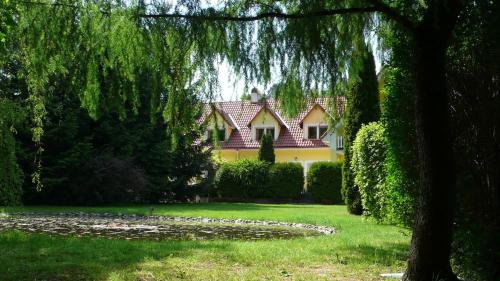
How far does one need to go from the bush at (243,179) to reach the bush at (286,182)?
1.22ft

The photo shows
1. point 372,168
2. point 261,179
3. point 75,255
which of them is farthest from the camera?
point 261,179

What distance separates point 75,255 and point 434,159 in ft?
16.2

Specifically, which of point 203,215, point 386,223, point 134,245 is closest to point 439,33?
point 134,245

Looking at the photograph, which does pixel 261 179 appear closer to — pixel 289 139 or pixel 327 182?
pixel 327 182

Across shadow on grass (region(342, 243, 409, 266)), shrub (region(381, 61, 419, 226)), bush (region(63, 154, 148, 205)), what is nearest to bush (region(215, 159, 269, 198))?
bush (region(63, 154, 148, 205))

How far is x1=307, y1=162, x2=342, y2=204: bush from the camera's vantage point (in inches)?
1030

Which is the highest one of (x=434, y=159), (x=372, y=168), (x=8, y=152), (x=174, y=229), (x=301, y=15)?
(x=301, y=15)

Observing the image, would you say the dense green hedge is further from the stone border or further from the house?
the stone border

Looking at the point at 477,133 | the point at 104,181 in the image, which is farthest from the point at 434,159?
the point at 104,181

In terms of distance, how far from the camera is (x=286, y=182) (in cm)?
2752

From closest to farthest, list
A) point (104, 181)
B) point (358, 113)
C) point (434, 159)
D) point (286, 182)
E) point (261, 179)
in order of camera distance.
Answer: point (434, 159), point (358, 113), point (104, 181), point (286, 182), point (261, 179)

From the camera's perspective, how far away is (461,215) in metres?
5.78

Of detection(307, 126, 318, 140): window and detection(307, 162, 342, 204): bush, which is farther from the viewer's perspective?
detection(307, 126, 318, 140): window

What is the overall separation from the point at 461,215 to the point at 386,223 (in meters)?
7.49
